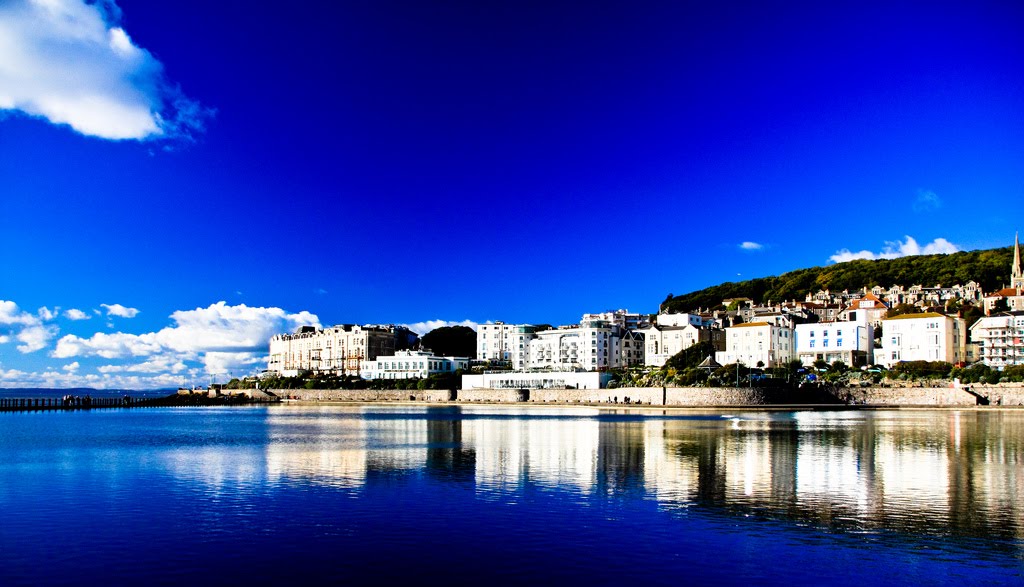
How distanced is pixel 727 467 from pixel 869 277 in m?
140

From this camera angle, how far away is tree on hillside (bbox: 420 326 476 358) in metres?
158

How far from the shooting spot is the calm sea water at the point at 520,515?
14516 mm

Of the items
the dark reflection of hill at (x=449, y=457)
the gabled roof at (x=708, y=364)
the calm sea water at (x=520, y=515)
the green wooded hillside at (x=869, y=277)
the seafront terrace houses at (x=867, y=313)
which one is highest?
the green wooded hillside at (x=869, y=277)

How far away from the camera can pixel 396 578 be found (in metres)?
14.0

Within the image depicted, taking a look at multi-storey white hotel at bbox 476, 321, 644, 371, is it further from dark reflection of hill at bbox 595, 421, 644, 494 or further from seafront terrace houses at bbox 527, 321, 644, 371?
dark reflection of hill at bbox 595, 421, 644, 494

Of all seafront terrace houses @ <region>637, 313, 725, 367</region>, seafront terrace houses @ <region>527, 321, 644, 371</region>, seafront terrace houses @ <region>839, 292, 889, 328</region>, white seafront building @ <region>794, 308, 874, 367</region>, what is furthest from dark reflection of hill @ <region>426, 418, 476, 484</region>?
seafront terrace houses @ <region>839, 292, 889, 328</region>

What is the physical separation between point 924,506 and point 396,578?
1348 centimetres

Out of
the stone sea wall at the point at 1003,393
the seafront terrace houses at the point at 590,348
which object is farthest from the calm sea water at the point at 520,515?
the seafront terrace houses at the point at 590,348

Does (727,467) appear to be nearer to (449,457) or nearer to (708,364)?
(449,457)

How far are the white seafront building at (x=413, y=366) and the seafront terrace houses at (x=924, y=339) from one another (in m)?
63.0

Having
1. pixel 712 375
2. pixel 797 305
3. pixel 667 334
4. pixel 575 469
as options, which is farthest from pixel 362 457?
pixel 797 305

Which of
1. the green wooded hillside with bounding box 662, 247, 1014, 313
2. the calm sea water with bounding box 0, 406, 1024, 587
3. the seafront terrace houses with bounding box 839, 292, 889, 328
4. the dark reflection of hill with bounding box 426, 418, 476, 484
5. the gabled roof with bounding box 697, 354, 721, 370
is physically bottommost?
the dark reflection of hill with bounding box 426, 418, 476, 484

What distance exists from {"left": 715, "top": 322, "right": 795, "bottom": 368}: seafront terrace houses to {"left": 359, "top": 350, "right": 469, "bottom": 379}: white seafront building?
145ft

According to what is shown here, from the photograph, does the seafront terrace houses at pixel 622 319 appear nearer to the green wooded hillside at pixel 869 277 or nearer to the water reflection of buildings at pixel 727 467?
the green wooded hillside at pixel 869 277
